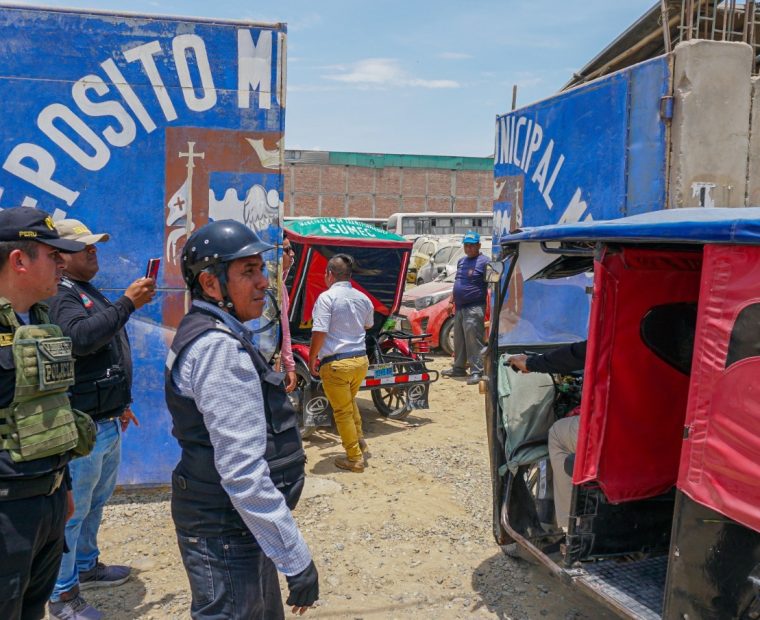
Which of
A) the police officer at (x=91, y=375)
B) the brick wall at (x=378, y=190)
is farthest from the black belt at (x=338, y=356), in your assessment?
the brick wall at (x=378, y=190)

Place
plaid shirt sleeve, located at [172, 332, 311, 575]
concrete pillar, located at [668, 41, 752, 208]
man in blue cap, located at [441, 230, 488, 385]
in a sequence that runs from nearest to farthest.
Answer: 1. plaid shirt sleeve, located at [172, 332, 311, 575]
2. concrete pillar, located at [668, 41, 752, 208]
3. man in blue cap, located at [441, 230, 488, 385]

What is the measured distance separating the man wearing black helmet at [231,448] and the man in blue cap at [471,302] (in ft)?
26.3

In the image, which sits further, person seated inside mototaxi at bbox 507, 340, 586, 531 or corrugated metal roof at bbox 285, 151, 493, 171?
corrugated metal roof at bbox 285, 151, 493, 171

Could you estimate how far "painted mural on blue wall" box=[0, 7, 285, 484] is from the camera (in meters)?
5.23

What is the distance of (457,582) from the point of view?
450 centimetres

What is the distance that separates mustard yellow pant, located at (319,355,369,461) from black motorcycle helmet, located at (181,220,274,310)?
3.83m

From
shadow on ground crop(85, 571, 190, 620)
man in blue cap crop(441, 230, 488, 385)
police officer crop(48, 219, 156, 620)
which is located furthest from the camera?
man in blue cap crop(441, 230, 488, 385)

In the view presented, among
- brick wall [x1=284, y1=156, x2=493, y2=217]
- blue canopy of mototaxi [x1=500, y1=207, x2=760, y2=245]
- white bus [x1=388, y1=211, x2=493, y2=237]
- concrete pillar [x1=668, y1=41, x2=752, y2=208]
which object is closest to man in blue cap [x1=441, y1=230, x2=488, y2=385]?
concrete pillar [x1=668, y1=41, x2=752, y2=208]

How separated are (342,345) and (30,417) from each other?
387cm

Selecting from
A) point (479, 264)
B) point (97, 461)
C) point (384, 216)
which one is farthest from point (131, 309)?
point (384, 216)

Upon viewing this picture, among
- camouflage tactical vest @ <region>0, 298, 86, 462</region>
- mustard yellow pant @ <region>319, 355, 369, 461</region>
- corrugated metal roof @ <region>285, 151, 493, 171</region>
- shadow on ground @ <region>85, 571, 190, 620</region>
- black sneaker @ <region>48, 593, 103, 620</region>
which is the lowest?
shadow on ground @ <region>85, 571, 190, 620</region>

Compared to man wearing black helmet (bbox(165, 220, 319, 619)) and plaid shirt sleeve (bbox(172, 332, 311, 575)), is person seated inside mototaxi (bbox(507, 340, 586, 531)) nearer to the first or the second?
man wearing black helmet (bbox(165, 220, 319, 619))

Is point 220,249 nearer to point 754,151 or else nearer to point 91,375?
point 91,375

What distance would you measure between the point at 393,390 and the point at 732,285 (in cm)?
563
